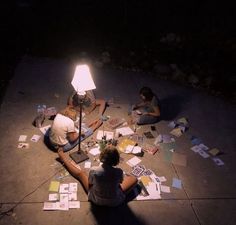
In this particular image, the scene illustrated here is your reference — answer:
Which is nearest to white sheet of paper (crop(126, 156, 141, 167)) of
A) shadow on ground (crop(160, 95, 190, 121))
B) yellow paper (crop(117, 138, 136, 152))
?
yellow paper (crop(117, 138, 136, 152))

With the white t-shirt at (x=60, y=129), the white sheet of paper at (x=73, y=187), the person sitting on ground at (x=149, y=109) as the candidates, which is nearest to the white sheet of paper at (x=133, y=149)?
the person sitting on ground at (x=149, y=109)

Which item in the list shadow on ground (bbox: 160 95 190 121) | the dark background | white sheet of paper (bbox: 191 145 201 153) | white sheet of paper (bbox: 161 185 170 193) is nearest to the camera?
white sheet of paper (bbox: 161 185 170 193)

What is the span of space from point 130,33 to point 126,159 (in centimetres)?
656

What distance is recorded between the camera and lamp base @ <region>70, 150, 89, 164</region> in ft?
21.6

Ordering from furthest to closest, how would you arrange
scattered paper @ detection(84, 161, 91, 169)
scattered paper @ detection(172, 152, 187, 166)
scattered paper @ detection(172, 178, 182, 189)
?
1. scattered paper @ detection(172, 152, 187, 166)
2. scattered paper @ detection(84, 161, 91, 169)
3. scattered paper @ detection(172, 178, 182, 189)

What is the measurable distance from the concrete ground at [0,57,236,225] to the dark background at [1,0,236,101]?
0.97m

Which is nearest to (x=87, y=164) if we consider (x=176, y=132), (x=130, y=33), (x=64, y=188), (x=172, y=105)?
(x=64, y=188)

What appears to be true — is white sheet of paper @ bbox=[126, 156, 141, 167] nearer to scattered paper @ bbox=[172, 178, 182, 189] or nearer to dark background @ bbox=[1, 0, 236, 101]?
scattered paper @ bbox=[172, 178, 182, 189]

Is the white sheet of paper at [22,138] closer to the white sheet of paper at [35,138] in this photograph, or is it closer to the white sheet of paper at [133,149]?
the white sheet of paper at [35,138]

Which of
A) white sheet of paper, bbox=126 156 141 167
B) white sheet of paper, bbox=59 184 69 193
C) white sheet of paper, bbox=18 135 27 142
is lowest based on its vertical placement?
white sheet of paper, bbox=59 184 69 193

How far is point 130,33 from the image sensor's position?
11992 mm

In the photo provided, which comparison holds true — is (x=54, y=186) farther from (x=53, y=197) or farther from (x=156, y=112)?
(x=156, y=112)

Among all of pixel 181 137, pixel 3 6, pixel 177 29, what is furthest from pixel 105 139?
pixel 3 6

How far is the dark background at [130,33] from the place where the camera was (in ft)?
34.3
